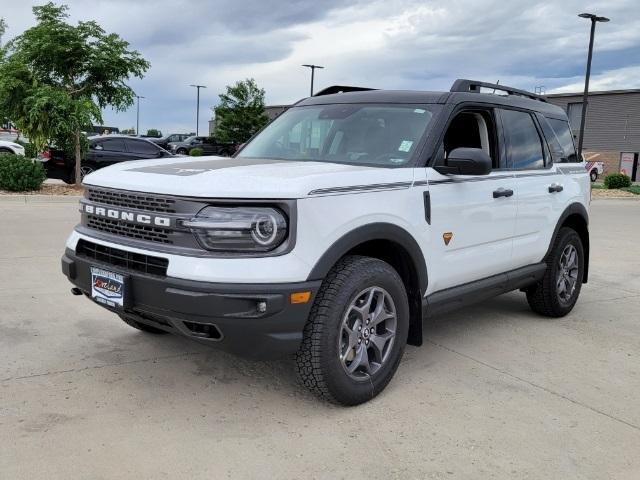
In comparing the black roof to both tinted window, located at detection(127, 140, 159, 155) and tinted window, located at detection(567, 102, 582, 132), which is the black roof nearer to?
tinted window, located at detection(127, 140, 159, 155)

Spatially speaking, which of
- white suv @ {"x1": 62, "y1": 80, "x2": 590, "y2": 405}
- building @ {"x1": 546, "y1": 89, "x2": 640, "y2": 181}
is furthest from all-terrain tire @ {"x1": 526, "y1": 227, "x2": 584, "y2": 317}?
building @ {"x1": 546, "y1": 89, "x2": 640, "y2": 181}

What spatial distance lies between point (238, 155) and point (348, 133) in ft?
3.19

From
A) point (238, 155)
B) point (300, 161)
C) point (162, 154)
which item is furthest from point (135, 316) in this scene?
point (162, 154)

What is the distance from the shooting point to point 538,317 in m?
5.70

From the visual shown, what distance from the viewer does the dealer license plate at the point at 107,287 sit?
3311 mm

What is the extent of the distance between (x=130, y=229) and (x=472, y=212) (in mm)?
2190

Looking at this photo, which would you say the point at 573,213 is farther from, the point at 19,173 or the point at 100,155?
the point at 100,155

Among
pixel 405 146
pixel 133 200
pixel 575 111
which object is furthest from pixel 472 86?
pixel 575 111

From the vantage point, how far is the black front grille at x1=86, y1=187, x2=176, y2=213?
322 cm

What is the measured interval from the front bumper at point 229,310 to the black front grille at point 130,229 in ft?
0.66

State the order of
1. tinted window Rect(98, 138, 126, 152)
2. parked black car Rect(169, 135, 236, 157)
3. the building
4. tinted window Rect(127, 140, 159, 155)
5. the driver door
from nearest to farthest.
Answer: the driver door < tinted window Rect(98, 138, 126, 152) < tinted window Rect(127, 140, 159, 155) < parked black car Rect(169, 135, 236, 157) < the building

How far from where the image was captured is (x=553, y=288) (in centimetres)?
543

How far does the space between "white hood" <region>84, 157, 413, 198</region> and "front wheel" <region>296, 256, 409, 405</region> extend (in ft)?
1.58

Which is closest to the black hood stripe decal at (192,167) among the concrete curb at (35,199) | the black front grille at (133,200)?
the black front grille at (133,200)
